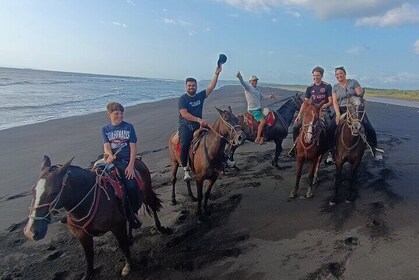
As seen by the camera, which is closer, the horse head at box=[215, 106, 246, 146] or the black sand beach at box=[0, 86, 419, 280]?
the black sand beach at box=[0, 86, 419, 280]

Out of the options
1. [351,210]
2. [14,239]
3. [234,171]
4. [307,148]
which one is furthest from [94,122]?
[351,210]

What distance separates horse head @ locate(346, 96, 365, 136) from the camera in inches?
258

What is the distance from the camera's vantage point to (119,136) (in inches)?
205

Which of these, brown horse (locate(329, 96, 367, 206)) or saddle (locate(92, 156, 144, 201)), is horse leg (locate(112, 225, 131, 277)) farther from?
brown horse (locate(329, 96, 367, 206))

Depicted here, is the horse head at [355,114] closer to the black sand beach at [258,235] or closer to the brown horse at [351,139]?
the brown horse at [351,139]

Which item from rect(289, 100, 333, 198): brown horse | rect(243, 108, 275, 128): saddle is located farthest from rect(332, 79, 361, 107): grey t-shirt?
rect(243, 108, 275, 128): saddle

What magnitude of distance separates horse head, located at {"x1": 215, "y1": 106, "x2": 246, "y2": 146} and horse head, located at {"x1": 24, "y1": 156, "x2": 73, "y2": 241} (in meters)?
3.35

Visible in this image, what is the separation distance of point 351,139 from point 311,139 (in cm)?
84

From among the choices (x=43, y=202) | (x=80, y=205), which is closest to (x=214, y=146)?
(x=80, y=205)

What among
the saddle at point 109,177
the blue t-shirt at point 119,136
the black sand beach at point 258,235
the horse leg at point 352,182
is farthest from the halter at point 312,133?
the saddle at point 109,177

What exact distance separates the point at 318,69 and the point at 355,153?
93.7 inches

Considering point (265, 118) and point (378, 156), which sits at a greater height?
point (265, 118)

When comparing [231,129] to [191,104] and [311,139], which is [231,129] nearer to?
[191,104]

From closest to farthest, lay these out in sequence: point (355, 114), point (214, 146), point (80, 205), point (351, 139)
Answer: point (80, 205)
point (214, 146)
point (355, 114)
point (351, 139)
